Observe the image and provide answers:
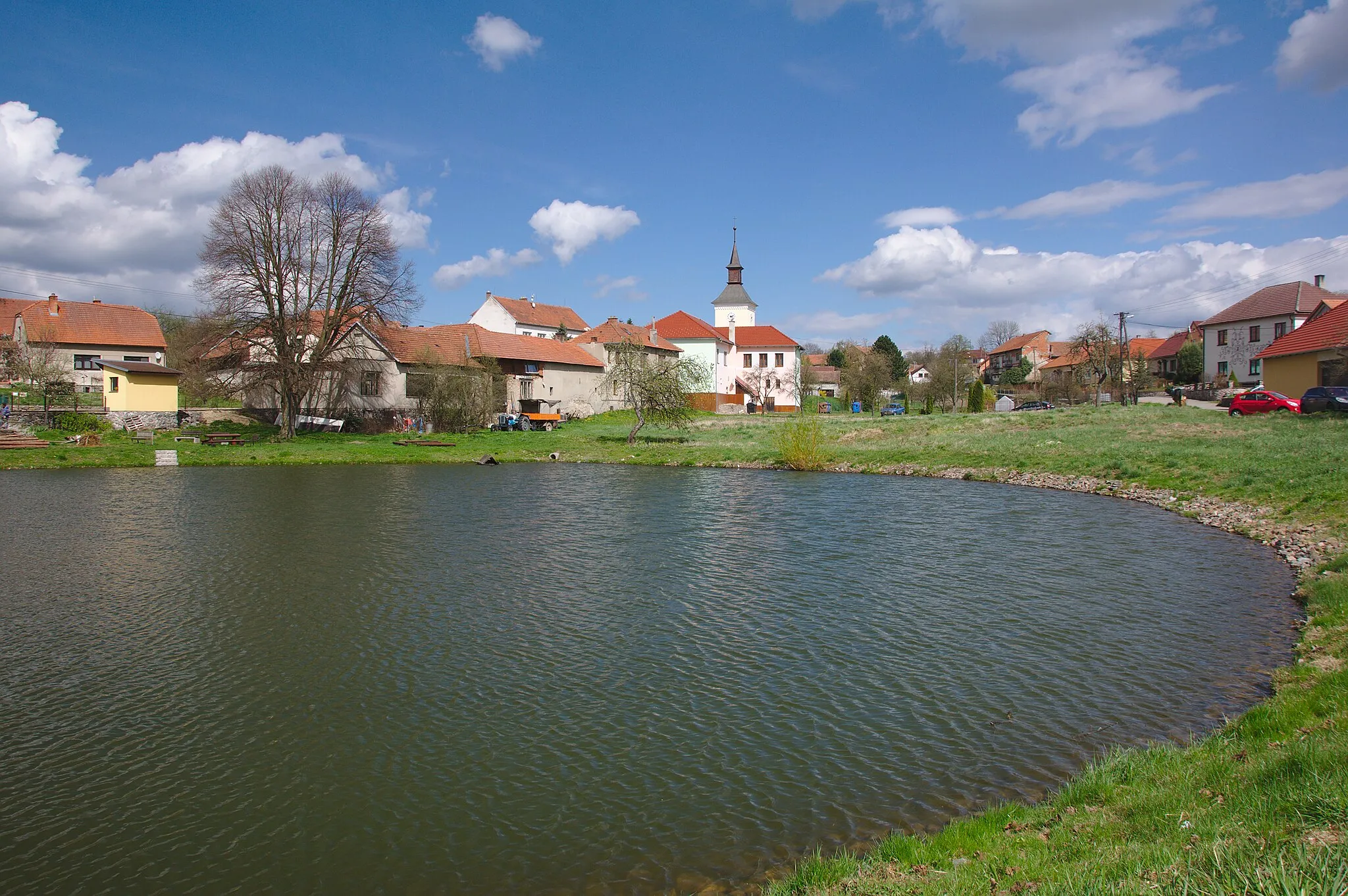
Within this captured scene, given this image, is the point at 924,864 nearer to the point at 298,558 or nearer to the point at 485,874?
the point at 485,874

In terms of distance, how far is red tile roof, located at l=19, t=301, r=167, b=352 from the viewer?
6088 centimetres

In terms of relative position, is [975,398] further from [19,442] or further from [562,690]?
[562,690]

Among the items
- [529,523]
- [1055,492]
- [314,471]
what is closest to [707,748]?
[529,523]

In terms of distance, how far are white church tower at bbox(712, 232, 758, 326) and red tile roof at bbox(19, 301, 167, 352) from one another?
58.2 metres

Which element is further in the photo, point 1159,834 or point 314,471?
point 314,471

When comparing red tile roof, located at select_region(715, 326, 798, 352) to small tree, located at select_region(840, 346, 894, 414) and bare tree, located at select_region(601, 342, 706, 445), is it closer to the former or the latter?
small tree, located at select_region(840, 346, 894, 414)

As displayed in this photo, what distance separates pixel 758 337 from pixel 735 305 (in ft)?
18.9

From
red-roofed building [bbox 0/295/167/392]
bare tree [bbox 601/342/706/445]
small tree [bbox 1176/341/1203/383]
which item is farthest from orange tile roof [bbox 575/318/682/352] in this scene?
small tree [bbox 1176/341/1203/383]

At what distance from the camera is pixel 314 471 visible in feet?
117

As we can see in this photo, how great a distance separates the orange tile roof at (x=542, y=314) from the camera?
86.5 m

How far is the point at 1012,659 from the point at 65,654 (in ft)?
39.9

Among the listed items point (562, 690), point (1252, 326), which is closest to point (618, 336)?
point (1252, 326)

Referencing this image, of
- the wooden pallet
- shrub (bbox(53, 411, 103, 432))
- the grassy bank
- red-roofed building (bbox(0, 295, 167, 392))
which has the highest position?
red-roofed building (bbox(0, 295, 167, 392))

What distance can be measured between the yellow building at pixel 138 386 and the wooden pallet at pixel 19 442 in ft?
20.4
